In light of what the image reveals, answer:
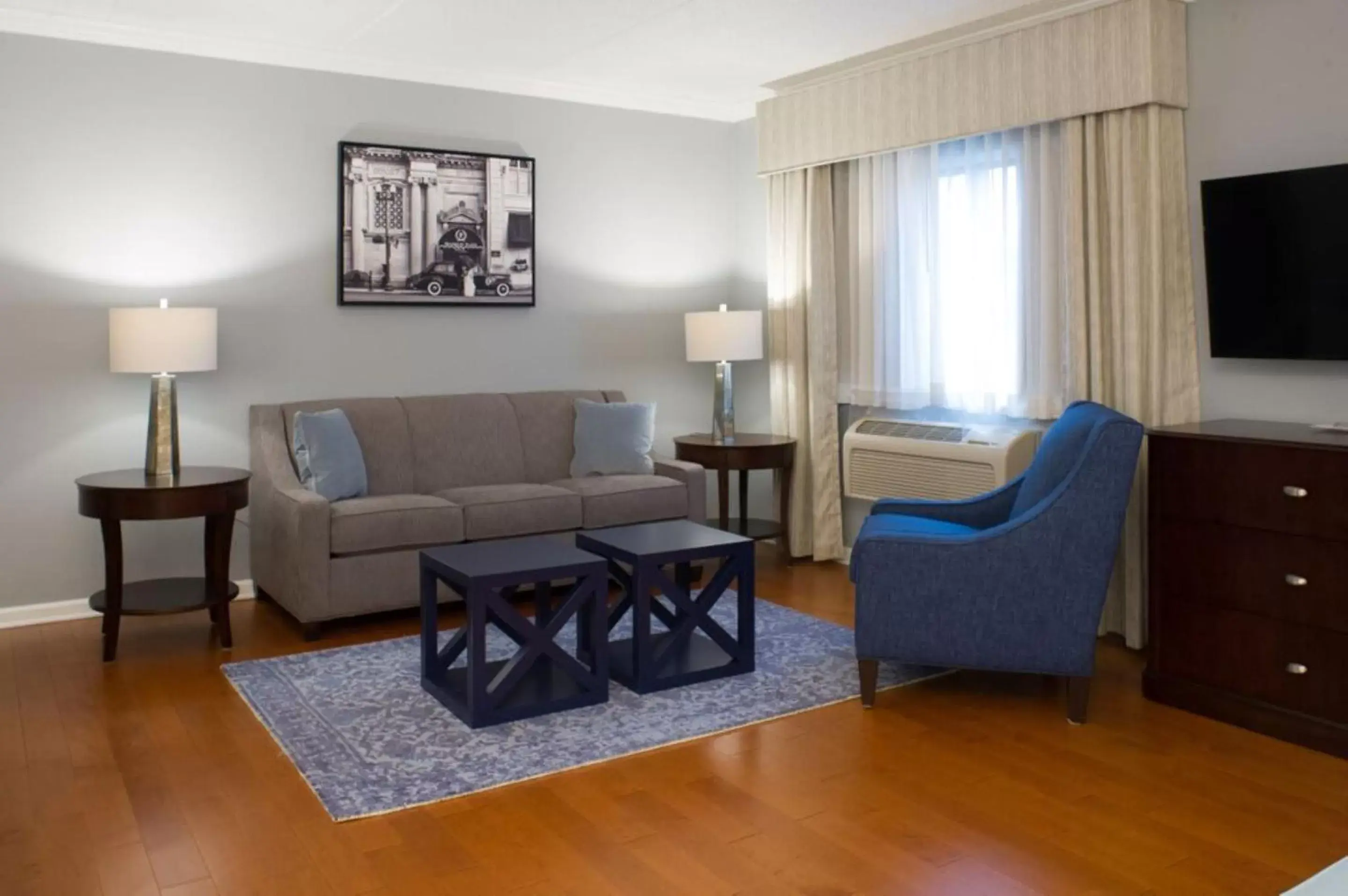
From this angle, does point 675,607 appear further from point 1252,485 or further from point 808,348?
point 808,348

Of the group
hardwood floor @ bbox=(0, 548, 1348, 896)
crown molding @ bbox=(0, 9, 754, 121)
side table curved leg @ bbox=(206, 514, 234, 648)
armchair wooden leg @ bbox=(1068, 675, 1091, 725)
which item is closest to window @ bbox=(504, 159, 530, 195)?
crown molding @ bbox=(0, 9, 754, 121)

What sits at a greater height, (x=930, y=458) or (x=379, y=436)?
(x=379, y=436)

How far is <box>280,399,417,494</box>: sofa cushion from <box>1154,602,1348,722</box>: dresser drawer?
10.9 feet

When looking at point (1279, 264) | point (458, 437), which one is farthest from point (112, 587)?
point (1279, 264)

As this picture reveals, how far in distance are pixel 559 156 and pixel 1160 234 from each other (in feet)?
10.3

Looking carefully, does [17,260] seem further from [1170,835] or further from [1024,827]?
[1170,835]

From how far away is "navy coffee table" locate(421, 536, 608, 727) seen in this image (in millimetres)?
3686

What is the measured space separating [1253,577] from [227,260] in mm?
4373

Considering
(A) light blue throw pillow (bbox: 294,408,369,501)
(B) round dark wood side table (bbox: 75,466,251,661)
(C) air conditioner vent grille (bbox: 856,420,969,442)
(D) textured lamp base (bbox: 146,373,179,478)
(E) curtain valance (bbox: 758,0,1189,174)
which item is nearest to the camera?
(E) curtain valance (bbox: 758,0,1189,174)

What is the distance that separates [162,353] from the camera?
183 inches

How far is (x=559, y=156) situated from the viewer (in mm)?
6227

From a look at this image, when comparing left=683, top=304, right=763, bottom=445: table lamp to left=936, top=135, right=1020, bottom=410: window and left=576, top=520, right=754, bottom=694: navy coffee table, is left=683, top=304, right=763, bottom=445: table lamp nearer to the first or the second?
left=936, top=135, right=1020, bottom=410: window

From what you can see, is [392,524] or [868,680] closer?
[868,680]

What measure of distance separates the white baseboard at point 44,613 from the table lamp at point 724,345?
9.94 feet
